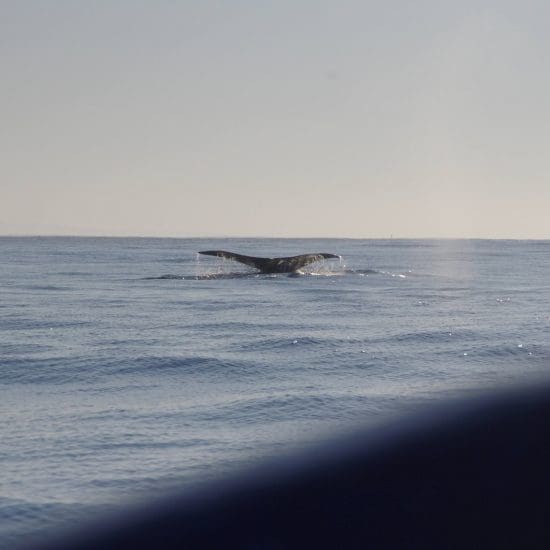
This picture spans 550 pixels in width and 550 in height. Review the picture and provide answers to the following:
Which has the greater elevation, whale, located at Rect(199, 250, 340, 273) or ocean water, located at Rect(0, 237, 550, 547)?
whale, located at Rect(199, 250, 340, 273)

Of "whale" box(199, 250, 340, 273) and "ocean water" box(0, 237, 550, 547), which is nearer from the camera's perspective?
"ocean water" box(0, 237, 550, 547)

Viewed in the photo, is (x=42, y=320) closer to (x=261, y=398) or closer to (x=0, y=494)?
(x=261, y=398)

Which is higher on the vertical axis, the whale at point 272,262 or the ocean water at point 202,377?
the whale at point 272,262

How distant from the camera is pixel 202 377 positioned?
35.3 ft

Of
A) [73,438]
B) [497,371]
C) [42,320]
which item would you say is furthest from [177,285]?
[73,438]

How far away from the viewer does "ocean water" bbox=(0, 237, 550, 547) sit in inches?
241

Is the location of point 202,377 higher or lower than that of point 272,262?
lower

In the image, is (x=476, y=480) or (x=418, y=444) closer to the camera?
(x=476, y=480)

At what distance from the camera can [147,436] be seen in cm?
729

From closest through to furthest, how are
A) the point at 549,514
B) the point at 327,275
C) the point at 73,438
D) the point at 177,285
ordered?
the point at 549,514 → the point at 73,438 → the point at 177,285 → the point at 327,275

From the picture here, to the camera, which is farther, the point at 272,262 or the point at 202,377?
the point at 272,262

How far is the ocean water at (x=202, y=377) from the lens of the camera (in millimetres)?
6113

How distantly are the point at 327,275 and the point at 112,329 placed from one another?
66.0 ft

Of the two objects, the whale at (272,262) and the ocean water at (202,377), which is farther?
the whale at (272,262)
